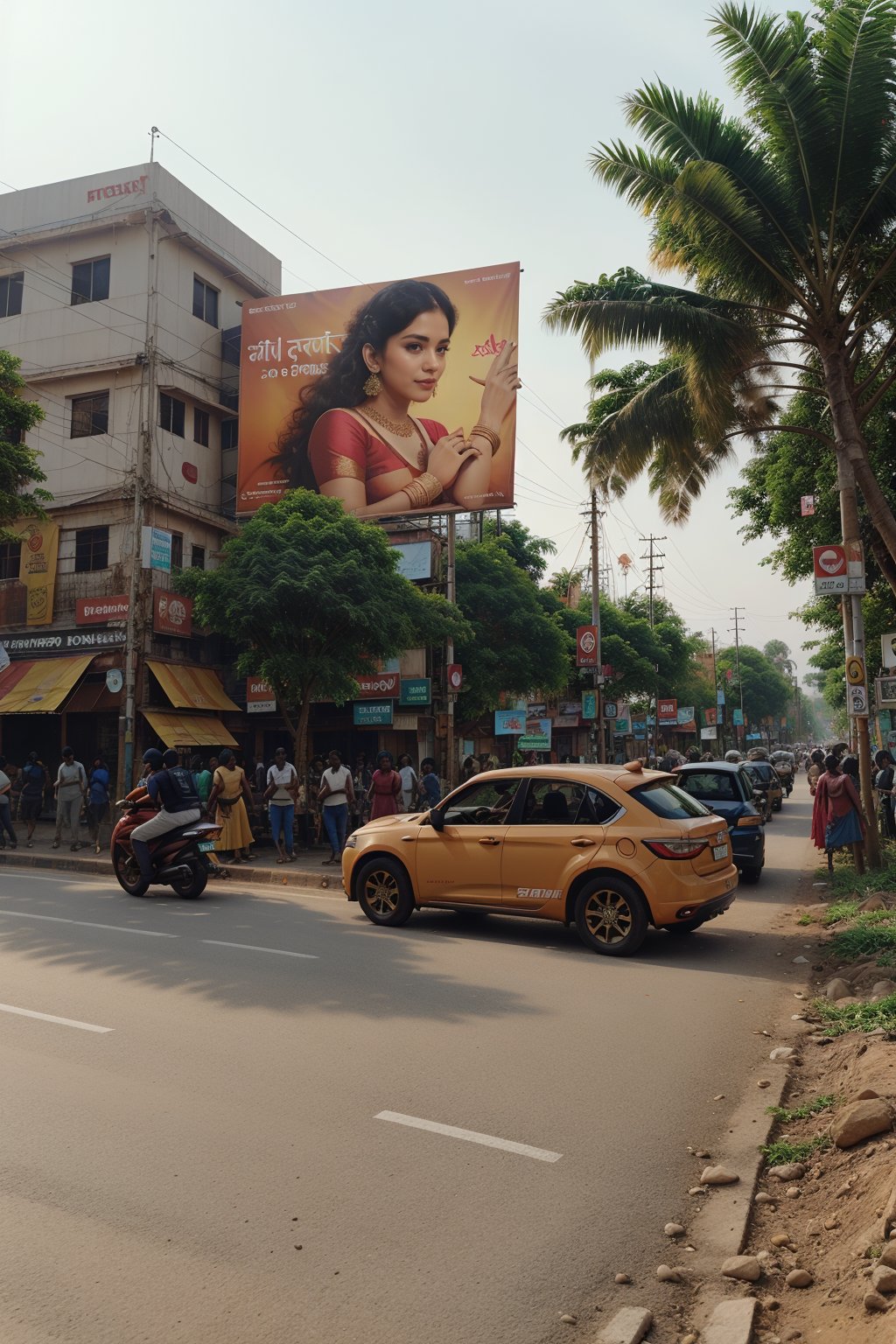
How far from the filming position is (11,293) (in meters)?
29.5

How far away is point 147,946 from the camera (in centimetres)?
914

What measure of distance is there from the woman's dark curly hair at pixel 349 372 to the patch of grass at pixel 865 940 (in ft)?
70.9

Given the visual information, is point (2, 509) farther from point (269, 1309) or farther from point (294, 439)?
point (269, 1309)

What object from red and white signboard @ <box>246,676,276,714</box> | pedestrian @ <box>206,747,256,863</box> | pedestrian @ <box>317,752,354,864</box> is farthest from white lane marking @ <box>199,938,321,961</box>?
red and white signboard @ <box>246,676,276,714</box>

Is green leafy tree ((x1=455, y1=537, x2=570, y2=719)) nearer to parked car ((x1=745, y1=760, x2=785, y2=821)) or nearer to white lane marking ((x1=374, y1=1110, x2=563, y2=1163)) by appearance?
parked car ((x1=745, y1=760, x2=785, y2=821))

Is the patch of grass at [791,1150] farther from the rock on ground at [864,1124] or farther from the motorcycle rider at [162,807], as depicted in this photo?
the motorcycle rider at [162,807]

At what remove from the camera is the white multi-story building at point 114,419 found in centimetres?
2569

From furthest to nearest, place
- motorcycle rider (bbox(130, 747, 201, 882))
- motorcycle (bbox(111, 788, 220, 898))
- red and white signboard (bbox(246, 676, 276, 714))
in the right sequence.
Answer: red and white signboard (bbox(246, 676, 276, 714)) → motorcycle (bbox(111, 788, 220, 898)) → motorcycle rider (bbox(130, 747, 201, 882))

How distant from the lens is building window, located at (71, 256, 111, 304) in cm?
2828

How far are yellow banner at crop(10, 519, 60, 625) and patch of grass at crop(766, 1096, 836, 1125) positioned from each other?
82.2 ft

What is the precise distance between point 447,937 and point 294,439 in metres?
21.0

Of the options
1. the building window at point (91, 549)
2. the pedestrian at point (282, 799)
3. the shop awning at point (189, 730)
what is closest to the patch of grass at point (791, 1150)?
the pedestrian at point (282, 799)

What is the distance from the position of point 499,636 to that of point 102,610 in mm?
12243

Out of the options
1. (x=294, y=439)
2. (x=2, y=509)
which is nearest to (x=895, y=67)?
(x=2, y=509)
